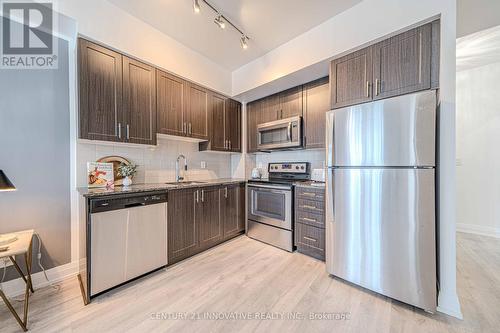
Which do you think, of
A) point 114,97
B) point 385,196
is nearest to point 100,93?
point 114,97

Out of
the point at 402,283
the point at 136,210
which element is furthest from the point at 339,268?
the point at 136,210

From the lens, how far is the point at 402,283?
1.59 m

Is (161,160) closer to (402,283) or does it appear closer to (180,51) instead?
(180,51)

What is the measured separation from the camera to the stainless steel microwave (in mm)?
2838

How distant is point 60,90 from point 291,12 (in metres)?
2.54

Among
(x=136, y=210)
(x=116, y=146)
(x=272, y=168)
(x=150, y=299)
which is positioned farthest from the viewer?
(x=272, y=168)

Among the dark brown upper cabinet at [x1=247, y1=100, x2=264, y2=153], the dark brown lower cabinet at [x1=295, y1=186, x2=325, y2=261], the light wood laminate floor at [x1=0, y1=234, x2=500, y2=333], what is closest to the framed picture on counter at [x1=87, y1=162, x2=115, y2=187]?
the light wood laminate floor at [x1=0, y1=234, x2=500, y2=333]

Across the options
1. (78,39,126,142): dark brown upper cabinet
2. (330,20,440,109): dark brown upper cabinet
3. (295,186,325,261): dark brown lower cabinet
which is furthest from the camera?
(295,186,325,261): dark brown lower cabinet

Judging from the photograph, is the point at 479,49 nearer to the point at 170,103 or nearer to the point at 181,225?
the point at 170,103

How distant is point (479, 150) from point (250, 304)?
438 centimetres

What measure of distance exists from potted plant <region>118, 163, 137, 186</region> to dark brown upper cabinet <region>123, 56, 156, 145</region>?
0.34 m

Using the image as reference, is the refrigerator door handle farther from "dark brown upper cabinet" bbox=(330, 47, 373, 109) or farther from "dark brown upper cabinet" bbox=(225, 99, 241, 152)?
"dark brown upper cabinet" bbox=(225, 99, 241, 152)

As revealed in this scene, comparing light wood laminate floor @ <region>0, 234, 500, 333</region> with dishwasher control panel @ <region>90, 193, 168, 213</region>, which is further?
dishwasher control panel @ <region>90, 193, 168, 213</region>

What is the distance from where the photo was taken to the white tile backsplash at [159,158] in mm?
2143
